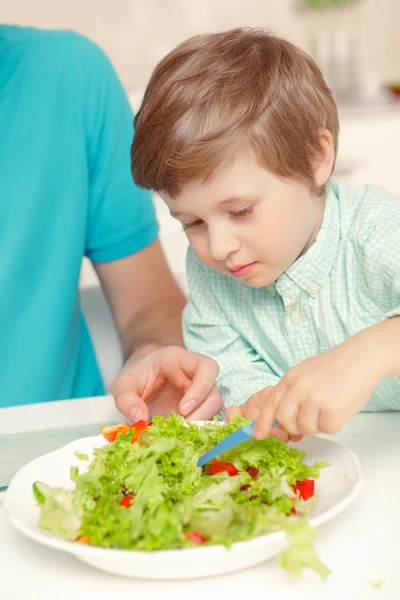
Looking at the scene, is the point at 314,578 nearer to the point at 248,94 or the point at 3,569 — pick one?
the point at 3,569

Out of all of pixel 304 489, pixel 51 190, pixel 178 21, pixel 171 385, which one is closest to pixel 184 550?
pixel 304 489

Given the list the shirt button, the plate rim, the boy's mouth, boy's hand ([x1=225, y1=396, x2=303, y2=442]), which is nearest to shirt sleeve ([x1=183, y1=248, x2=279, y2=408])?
the shirt button

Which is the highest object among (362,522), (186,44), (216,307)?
(186,44)

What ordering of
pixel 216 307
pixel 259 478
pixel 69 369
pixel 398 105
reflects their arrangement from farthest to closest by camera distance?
pixel 398 105, pixel 69 369, pixel 216 307, pixel 259 478

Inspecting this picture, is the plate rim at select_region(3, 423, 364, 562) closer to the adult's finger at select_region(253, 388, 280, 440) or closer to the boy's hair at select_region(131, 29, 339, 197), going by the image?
the adult's finger at select_region(253, 388, 280, 440)

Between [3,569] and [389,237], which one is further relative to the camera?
[389,237]

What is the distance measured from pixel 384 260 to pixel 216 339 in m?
0.36

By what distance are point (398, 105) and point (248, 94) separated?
95.4 inches

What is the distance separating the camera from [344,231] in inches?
47.7

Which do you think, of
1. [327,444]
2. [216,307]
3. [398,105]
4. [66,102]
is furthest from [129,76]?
[327,444]

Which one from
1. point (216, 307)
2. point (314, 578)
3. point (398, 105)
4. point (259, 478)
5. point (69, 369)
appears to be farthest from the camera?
point (398, 105)

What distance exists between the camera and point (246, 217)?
1.10m

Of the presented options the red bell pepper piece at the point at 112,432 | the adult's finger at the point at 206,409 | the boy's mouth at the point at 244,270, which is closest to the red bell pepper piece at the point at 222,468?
the red bell pepper piece at the point at 112,432

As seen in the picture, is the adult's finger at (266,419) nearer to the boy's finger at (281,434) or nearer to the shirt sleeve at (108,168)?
the boy's finger at (281,434)
